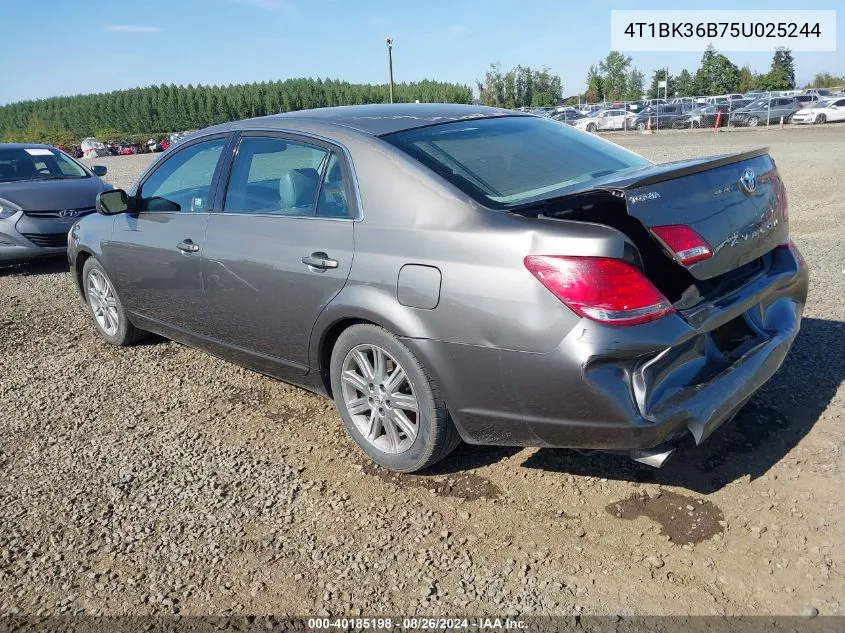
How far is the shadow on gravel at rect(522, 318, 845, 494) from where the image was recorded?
123 inches

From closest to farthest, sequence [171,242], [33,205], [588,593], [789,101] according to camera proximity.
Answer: [588,593] → [171,242] → [33,205] → [789,101]

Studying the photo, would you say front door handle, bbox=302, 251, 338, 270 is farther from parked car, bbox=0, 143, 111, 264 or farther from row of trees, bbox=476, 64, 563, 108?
row of trees, bbox=476, 64, 563, 108

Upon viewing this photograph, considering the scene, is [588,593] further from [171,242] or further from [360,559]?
[171,242]

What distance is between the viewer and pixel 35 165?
9.22 metres

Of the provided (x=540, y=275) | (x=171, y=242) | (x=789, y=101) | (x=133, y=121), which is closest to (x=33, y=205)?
(x=171, y=242)

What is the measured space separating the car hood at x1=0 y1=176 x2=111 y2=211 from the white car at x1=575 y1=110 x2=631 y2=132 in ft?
109

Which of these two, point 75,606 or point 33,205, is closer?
point 75,606

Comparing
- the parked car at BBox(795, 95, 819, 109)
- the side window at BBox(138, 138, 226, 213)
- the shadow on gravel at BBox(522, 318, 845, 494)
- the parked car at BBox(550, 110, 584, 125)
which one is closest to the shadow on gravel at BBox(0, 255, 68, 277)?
the side window at BBox(138, 138, 226, 213)

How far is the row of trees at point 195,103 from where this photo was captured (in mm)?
103000

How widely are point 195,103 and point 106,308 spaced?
10883cm

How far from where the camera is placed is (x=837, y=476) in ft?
9.91

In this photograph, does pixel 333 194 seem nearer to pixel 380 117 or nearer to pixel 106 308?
pixel 380 117

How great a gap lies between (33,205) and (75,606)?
6962 mm

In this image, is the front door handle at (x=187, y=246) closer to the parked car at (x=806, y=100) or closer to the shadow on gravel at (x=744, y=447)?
the shadow on gravel at (x=744, y=447)
